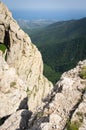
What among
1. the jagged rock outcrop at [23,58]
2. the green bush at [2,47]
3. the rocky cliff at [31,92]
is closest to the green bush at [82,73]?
the rocky cliff at [31,92]

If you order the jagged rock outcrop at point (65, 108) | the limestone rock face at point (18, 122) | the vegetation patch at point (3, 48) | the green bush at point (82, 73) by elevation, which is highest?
the vegetation patch at point (3, 48)

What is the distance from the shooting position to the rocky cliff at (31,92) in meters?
25.0

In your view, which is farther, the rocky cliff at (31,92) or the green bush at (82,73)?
the green bush at (82,73)

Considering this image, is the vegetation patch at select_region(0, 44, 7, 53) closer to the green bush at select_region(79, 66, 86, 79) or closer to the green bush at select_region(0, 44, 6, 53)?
the green bush at select_region(0, 44, 6, 53)

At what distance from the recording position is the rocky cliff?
986 inches

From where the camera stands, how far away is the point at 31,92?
107 meters

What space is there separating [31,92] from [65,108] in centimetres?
8115

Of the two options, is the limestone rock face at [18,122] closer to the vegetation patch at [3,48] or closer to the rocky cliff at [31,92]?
the rocky cliff at [31,92]

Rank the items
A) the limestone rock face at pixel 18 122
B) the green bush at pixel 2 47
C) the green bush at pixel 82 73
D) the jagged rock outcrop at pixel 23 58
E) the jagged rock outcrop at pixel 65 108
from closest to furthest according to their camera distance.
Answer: the jagged rock outcrop at pixel 65 108, the limestone rock face at pixel 18 122, the green bush at pixel 82 73, the green bush at pixel 2 47, the jagged rock outcrop at pixel 23 58

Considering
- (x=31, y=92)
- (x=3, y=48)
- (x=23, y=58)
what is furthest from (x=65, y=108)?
(x=23, y=58)

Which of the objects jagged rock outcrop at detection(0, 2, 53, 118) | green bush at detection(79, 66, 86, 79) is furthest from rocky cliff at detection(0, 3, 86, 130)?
green bush at detection(79, 66, 86, 79)

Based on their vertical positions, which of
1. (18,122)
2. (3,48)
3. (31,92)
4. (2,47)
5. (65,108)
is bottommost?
(31,92)

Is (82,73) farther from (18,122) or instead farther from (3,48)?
(3,48)

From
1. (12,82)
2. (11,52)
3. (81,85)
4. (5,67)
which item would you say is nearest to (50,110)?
(81,85)
